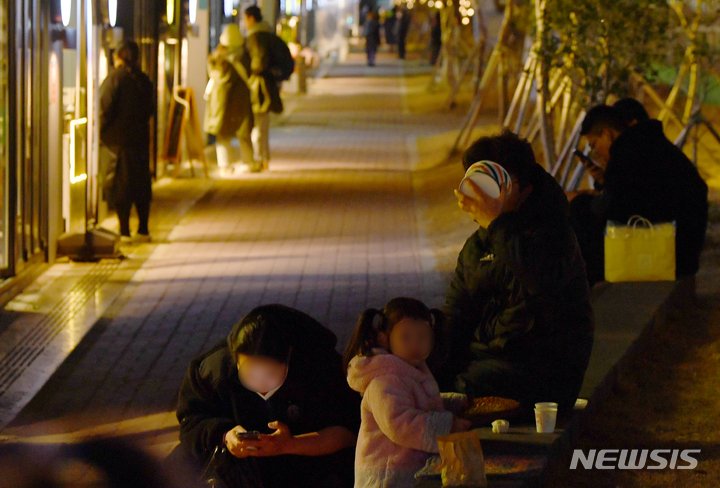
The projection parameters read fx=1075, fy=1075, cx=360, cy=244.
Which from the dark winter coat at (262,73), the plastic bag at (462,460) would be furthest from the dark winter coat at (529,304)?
the dark winter coat at (262,73)

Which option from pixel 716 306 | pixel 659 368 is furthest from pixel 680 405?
pixel 716 306

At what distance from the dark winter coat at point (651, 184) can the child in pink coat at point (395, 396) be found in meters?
3.60

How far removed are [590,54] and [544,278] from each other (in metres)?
6.47

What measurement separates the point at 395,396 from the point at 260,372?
0.46 meters

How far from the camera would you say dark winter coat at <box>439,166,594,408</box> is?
3924 millimetres

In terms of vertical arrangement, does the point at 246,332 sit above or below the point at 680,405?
above

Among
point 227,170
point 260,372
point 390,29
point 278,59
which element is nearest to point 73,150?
point 260,372

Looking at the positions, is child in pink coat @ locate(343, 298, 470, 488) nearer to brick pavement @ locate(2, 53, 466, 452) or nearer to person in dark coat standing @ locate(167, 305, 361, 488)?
person in dark coat standing @ locate(167, 305, 361, 488)

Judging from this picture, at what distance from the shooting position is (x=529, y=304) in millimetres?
3969

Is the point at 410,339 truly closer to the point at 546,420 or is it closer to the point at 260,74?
the point at 546,420

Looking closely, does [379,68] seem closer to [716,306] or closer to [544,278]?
[716,306]

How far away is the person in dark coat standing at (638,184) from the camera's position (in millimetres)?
6801

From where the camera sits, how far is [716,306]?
7570mm

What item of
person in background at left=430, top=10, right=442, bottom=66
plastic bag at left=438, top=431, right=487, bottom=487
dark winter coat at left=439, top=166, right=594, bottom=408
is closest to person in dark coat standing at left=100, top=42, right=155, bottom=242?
dark winter coat at left=439, top=166, right=594, bottom=408
